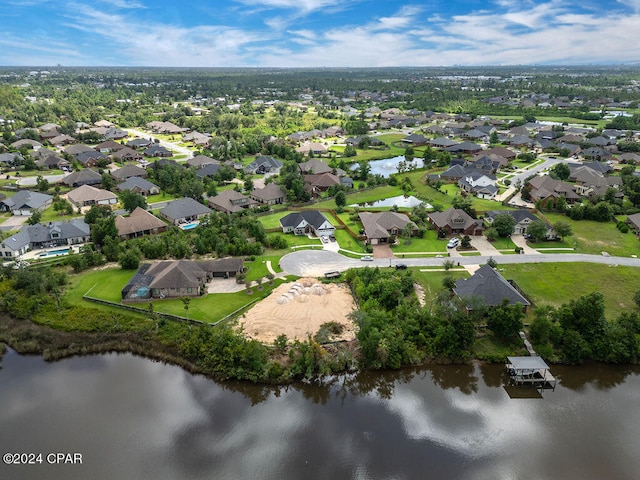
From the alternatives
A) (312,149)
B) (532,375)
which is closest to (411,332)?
(532,375)

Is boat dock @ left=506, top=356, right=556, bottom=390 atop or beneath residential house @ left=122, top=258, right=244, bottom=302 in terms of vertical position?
beneath

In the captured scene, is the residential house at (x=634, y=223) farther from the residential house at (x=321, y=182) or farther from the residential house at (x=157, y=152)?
the residential house at (x=157, y=152)

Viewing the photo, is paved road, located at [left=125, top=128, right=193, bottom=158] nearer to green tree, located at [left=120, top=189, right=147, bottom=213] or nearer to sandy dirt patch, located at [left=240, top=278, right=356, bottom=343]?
green tree, located at [left=120, top=189, right=147, bottom=213]

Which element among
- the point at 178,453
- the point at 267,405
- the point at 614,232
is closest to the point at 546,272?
the point at 614,232

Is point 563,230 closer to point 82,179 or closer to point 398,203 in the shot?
point 398,203

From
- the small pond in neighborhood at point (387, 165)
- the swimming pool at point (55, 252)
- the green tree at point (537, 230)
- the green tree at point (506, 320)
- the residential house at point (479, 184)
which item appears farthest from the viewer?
the small pond in neighborhood at point (387, 165)

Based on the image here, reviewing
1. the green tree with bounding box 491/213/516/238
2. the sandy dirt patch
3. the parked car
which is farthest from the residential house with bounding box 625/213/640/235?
the sandy dirt patch

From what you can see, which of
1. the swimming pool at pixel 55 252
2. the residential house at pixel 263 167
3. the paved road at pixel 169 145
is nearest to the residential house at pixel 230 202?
the swimming pool at pixel 55 252

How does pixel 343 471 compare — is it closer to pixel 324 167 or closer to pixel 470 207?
pixel 470 207
